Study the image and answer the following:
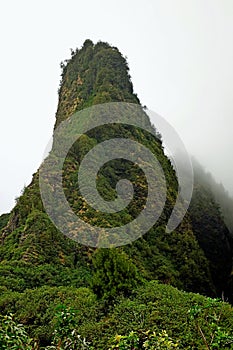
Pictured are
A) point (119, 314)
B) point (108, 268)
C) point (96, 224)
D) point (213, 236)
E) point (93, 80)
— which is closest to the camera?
point (119, 314)

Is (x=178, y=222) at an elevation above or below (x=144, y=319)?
above

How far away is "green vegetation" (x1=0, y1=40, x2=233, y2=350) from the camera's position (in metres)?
6.73

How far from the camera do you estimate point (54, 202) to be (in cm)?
2336

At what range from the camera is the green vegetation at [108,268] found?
6730mm

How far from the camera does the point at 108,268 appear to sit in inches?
533

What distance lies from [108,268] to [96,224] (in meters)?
8.30

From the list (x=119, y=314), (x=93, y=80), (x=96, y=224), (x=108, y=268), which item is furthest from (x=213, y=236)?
(x=119, y=314)

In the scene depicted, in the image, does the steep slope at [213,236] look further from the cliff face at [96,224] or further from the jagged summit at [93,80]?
the jagged summit at [93,80]

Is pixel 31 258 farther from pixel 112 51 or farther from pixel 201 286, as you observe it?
pixel 112 51

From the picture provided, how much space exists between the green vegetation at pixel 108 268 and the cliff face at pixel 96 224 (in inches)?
2.6

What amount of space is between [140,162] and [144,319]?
17775 millimetres

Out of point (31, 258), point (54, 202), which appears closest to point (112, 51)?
point (54, 202)

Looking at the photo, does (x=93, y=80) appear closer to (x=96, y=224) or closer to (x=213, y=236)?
(x=213, y=236)

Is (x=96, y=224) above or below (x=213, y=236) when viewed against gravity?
above
